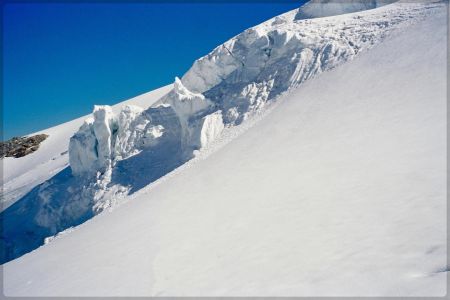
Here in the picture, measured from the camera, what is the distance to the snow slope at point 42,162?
101 ft

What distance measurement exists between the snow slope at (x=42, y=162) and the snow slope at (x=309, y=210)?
18552mm

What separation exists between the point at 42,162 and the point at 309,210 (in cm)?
3518

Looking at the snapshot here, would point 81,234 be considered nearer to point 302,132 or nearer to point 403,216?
point 302,132

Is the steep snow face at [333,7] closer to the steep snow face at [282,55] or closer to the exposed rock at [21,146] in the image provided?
the steep snow face at [282,55]

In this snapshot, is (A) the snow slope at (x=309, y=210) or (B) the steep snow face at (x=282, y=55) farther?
(B) the steep snow face at (x=282, y=55)

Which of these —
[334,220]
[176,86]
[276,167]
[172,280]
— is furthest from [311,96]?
[172,280]

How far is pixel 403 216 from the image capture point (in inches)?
244

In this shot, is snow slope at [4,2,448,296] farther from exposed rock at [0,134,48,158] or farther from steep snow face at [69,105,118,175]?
exposed rock at [0,134,48,158]

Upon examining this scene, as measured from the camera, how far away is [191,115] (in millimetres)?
22922

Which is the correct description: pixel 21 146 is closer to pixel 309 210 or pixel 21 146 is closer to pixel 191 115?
pixel 191 115

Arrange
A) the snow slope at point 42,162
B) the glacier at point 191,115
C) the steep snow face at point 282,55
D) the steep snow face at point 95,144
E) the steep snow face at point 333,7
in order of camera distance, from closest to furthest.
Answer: the steep snow face at point 282,55 → the glacier at point 191,115 → the steep snow face at point 333,7 → the steep snow face at point 95,144 → the snow slope at point 42,162

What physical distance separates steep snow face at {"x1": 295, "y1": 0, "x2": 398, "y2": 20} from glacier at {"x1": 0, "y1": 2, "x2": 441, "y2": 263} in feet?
3.02

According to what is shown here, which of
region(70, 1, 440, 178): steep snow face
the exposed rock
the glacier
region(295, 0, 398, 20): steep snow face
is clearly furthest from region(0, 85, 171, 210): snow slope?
region(295, 0, 398, 20): steep snow face

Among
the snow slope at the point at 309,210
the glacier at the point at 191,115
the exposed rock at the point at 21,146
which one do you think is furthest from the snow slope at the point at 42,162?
the snow slope at the point at 309,210
